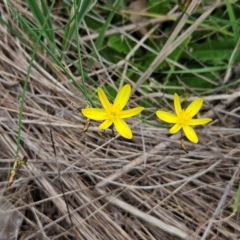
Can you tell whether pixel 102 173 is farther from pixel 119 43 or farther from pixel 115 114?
pixel 119 43

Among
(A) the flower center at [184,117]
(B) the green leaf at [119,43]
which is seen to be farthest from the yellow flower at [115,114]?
(B) the green leaf at [119,43]

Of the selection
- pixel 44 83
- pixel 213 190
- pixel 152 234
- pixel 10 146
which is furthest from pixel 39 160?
pixel 213 190

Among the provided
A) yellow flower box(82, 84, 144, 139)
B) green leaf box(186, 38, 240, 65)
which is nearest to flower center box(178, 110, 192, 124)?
yellow flower box(82, 84, 144, 139)

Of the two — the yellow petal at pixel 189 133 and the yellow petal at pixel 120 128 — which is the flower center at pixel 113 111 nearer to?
the yellow petal at pixel 120 128

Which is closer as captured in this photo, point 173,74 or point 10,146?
point 10,146

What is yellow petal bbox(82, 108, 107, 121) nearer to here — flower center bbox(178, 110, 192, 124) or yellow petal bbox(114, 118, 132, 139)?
yellow petal bbox(114, 118, 132, 139)

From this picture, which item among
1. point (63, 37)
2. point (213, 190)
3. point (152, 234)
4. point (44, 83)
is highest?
point (63, 37)

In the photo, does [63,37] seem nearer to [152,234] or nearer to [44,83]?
[44,83]
